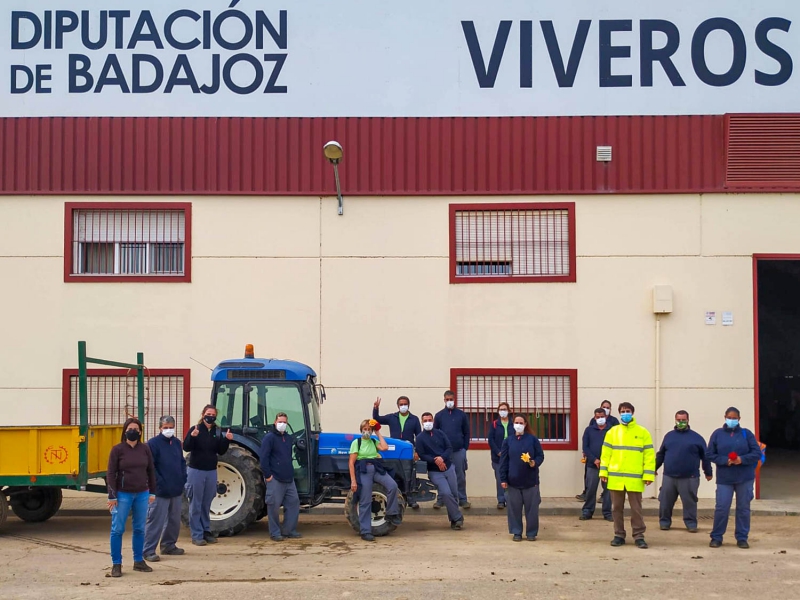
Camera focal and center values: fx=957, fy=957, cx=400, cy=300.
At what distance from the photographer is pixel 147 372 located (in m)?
16.6

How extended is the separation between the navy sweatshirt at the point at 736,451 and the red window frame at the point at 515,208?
490cm

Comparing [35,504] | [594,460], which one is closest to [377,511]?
[594,460]

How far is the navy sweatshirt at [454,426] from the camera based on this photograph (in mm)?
15203

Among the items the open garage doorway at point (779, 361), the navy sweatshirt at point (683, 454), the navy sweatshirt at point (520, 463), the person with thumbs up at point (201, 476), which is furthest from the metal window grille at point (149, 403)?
the open garage doorway at point (779, 361)

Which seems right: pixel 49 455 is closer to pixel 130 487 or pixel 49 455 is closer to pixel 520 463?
pixel 130 487

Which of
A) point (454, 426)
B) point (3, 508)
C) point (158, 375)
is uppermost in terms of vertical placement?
point (158, 375)

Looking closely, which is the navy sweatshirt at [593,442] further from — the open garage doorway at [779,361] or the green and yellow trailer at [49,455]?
the open garage doorway at [779,361]

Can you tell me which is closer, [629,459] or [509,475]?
[629,459]

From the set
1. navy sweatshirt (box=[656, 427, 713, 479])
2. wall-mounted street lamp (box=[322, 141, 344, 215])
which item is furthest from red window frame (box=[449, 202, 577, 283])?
navy sweatshirt (box=[656, 427, 713, 479])

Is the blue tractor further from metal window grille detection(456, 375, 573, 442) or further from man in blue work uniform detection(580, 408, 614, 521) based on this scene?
metal window grille detection(456, 375, 573, 442)

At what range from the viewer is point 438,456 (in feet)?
45.8

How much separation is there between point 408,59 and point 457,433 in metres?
6.78

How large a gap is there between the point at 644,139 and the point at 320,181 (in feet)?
18.8

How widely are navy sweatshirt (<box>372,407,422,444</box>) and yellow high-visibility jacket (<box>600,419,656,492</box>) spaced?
148 inches
